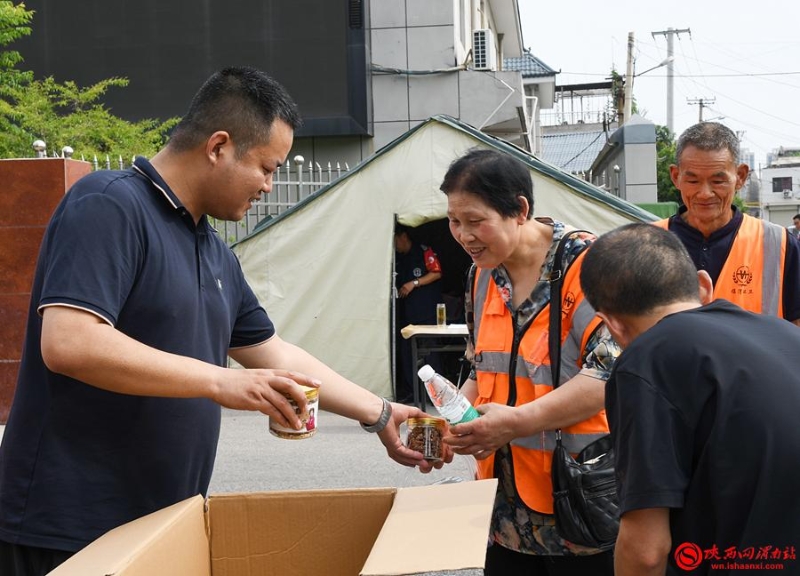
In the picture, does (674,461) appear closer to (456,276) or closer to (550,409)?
(550,409)

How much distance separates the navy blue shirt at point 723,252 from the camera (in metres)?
3.69

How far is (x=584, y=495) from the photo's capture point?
276 cm

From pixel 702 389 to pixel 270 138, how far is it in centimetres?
141

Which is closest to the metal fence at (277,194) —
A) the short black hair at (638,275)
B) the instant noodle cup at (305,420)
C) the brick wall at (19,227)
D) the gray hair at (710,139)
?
the brick wall at (19,227)

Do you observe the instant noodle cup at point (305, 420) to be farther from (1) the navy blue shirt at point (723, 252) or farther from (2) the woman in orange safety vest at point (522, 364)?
(1) the navy blue shirt at point (723, 252)

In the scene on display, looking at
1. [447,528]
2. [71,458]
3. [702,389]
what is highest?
[702,389]

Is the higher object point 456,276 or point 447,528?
point 447,528

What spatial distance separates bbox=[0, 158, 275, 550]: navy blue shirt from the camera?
7.44 feet

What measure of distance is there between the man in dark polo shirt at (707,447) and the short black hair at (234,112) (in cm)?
126

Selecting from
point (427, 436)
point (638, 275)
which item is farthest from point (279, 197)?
point (638, 275)

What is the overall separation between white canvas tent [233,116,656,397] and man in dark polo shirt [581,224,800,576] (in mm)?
7519

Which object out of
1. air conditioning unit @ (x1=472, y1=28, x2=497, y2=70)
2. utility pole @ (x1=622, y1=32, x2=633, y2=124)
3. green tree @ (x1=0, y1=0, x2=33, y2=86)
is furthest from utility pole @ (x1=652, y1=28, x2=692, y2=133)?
green tree @ (x1=0, y1=0, x2=33, y2=86)

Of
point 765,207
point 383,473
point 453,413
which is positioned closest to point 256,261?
point 383,473

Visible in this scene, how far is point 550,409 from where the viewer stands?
9.18 feet
